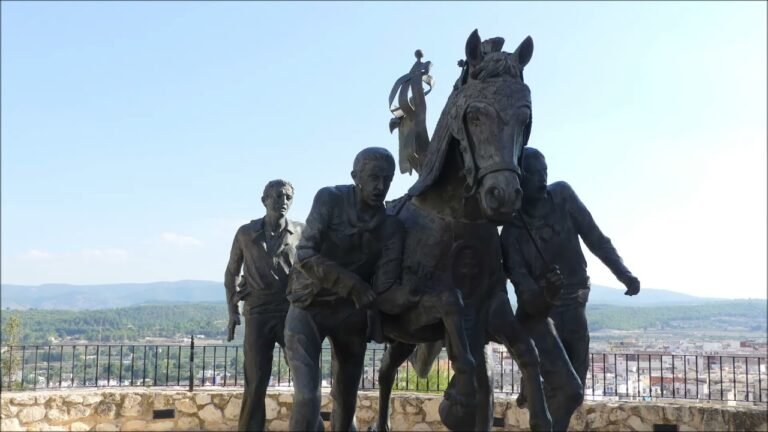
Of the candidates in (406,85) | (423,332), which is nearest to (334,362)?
(423,332)

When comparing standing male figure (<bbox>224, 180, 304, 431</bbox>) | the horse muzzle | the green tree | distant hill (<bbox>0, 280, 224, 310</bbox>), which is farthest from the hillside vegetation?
distant hill (<bbox>0, 280, 224, 310</bbox>)

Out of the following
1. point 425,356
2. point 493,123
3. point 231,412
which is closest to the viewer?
point 493,123

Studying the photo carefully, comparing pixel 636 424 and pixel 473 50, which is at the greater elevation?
pixel 473 50

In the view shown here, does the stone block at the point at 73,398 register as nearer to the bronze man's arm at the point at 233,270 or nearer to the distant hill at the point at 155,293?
the bronze man's arm at the point at 233,270

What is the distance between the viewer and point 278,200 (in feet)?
20.6

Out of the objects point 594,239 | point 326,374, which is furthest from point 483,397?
point 326,374

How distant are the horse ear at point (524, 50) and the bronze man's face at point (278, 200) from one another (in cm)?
287

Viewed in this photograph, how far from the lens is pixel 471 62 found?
3.77 meters

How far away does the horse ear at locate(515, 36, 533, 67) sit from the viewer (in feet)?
12.5

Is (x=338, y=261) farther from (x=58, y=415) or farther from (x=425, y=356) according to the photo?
(x=58, y=415)

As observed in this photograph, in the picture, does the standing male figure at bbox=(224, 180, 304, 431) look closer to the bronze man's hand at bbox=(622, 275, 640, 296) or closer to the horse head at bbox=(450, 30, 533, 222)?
the bronze man's hand at bbox=(622, 275, 640, 296)

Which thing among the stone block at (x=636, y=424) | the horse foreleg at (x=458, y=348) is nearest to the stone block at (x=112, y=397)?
the stone block at (x=636, y=424)

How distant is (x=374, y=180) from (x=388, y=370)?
138cm

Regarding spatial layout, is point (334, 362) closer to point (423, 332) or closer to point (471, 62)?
point (423, 332)
